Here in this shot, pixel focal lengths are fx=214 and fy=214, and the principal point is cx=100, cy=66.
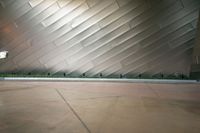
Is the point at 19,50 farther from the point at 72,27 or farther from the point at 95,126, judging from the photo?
the point at 95,126

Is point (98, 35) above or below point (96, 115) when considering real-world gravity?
above

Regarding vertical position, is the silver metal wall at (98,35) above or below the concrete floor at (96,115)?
above

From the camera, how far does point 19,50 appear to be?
4680 mm

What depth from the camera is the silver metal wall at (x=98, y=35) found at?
4305mm

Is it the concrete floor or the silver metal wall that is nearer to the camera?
the concrete floor

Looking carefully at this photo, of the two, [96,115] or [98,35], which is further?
[98,35]

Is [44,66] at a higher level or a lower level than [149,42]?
lower

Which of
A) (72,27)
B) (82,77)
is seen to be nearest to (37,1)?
(72,27)

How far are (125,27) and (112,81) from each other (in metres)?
1.16

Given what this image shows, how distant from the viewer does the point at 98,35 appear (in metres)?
4.59

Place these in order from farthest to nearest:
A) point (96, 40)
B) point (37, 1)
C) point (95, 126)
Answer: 1. point (96, 40)
2. point (37, 1)
3. point (95, 126)

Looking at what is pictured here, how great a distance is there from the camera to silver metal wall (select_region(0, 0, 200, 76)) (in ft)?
14.1

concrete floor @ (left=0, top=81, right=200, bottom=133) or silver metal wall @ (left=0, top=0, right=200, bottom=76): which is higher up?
silver metal wall @ (left=0, top=0, right=200, bottom=76)

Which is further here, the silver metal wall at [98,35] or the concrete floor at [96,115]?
the silver metal wall at [98,35]
